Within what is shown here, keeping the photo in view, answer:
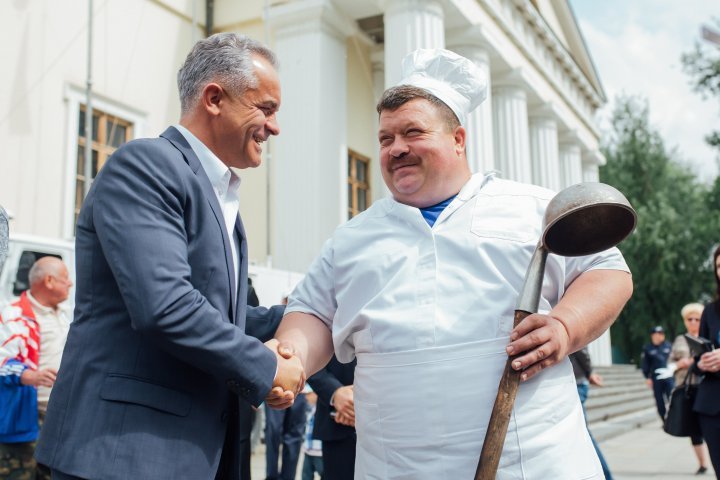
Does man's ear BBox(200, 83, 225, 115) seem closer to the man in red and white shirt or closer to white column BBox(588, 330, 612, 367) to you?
the man in red and white shirt

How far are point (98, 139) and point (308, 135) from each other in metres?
4.06

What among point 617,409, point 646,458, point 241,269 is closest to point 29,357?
point 241,269

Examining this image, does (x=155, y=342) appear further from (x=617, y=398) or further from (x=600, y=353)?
(x=600, y=353)

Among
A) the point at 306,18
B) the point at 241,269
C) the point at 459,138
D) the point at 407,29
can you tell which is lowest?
the point at 241,269

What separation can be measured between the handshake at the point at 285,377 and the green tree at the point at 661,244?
31.8 meters

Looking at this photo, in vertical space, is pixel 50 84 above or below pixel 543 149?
below

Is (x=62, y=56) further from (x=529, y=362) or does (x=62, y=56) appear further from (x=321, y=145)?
(x=529, y=362)

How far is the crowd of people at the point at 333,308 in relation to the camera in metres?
1.78

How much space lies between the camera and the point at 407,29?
14.5 metres

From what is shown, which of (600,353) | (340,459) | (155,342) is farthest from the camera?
(600,353)

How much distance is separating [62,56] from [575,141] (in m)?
20.1

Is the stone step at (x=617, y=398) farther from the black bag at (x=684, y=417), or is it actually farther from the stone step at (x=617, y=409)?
the black bag at (x=684, y=417)

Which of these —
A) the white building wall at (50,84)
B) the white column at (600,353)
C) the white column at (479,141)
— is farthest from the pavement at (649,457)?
the white column at (600,353)

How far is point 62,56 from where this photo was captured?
12.8m
